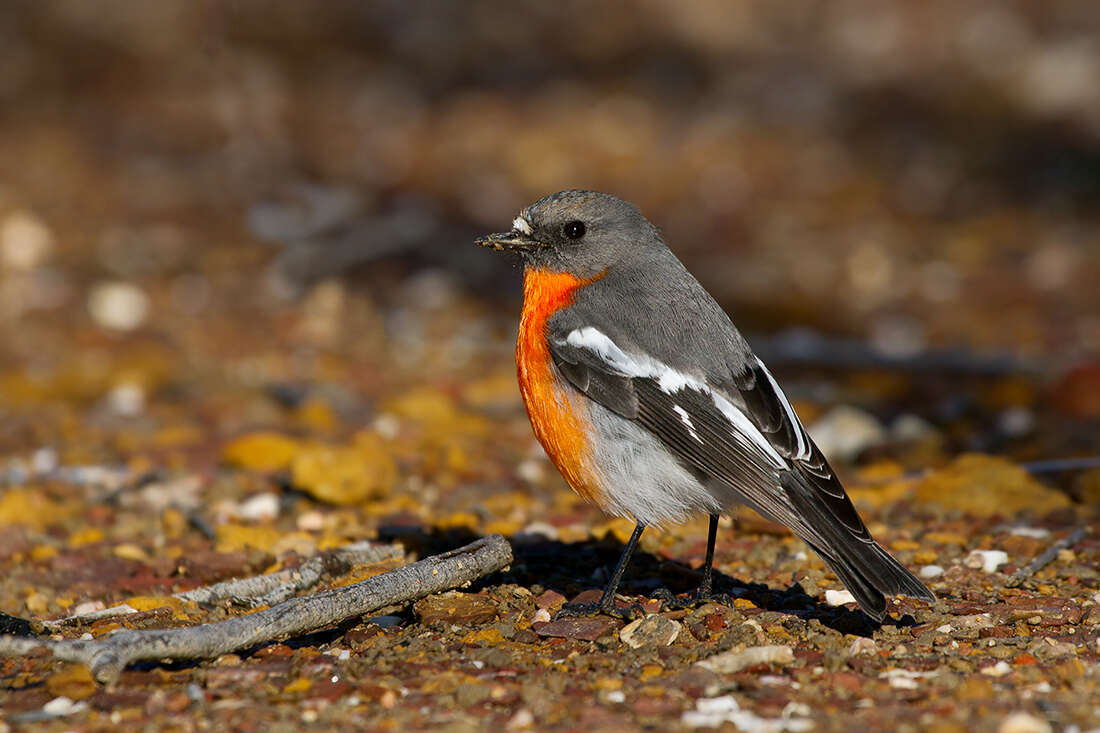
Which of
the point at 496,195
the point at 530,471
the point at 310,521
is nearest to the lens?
the point at 310,521

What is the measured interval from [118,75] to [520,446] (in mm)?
7954

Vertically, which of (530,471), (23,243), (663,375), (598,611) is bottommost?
(598,611)

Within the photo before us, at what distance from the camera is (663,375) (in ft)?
14.8

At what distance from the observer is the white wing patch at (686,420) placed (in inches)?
172

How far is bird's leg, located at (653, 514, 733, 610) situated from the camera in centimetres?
435

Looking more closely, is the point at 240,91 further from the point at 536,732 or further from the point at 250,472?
the point at 536,732

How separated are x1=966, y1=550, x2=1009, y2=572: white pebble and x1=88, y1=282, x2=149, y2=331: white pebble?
242 inches

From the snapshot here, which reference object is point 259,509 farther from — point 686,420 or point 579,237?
point 686,420

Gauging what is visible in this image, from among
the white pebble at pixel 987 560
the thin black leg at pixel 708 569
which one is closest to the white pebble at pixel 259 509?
the thin black leg at pixel 708 569

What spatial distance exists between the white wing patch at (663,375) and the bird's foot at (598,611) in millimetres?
626

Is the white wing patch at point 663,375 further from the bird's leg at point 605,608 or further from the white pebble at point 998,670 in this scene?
the white pebble at point 998,670

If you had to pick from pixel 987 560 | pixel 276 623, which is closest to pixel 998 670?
pixel 987 560

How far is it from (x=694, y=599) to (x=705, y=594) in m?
0.06

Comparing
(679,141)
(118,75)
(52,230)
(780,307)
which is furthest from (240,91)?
(780,307)
